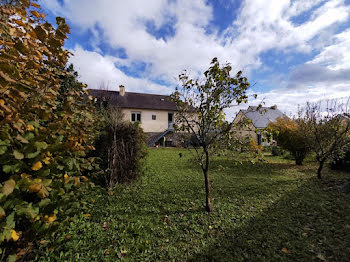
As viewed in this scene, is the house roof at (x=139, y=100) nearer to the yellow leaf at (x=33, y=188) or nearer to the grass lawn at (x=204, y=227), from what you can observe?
the grass lawn at (x=204, y=227)

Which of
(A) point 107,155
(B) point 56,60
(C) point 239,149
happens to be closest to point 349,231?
(C) point 239,149

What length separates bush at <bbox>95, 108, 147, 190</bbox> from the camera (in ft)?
16.0

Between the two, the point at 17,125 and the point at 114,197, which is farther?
the point at 114,197

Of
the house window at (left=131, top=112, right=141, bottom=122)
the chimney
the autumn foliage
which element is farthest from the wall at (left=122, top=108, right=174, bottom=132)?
the autumn foliage

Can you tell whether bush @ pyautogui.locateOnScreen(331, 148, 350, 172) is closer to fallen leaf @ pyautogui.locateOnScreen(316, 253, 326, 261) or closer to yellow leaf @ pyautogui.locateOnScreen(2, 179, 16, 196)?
fallen leaf @ pyautogui.locateOnScreen(316, 253, 326, 261)

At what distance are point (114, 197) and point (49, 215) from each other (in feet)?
9.05

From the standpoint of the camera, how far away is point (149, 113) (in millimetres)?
22062

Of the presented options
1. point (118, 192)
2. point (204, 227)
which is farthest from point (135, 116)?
point (204, 227)

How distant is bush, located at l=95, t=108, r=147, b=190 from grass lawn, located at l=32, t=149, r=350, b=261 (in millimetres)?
478

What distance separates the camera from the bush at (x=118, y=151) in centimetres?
488

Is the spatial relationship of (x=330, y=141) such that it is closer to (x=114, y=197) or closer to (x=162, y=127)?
(x=114, y=197)

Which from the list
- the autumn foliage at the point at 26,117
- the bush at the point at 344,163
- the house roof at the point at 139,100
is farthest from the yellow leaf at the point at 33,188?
the house roof at the point at 139,100

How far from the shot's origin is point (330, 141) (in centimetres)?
768

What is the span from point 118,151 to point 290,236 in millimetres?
4579
